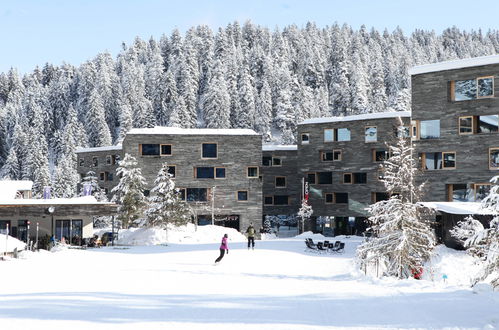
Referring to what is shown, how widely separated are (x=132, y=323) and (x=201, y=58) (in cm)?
14464

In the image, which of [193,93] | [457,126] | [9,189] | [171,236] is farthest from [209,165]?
[193,93]

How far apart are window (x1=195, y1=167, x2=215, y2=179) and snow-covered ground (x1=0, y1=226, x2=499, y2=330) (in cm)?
2844

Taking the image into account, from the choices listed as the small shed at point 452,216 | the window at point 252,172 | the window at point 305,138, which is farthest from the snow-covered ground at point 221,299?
the window at point 305,138

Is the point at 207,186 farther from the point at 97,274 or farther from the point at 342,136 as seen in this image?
the point at 97,274

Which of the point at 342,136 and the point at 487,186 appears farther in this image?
the point at 342,136

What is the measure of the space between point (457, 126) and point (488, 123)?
7.01 ft

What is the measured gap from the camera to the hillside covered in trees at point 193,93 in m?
110

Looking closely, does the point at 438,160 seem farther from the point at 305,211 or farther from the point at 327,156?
the point at 305,211

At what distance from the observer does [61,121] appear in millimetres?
135500

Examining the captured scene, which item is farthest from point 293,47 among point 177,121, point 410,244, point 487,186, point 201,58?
point 410,244

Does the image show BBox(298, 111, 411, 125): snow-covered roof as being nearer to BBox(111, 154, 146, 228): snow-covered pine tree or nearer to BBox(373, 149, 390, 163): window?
BBox(373, 149, 390, 163): window

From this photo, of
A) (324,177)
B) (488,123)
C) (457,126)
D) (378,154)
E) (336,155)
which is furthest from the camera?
(324,177)

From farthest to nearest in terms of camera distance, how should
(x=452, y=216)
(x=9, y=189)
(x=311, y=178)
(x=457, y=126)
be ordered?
(x=311, y=178)
(x=9, y=189)
(x=457, y=126)
(x=452, y=216)

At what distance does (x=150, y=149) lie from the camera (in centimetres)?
5172
